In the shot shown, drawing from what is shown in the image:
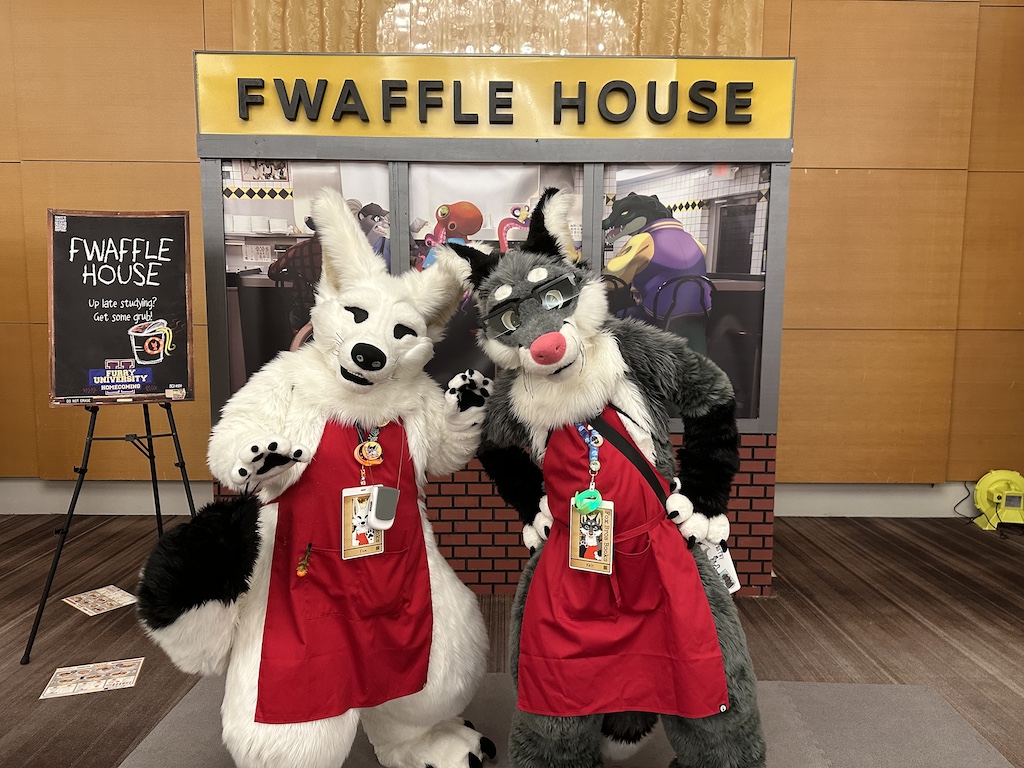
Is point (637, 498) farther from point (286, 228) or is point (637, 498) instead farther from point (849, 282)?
point (849, 282)

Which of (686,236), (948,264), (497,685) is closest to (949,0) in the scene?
(948,264)

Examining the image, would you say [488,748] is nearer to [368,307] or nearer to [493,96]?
[368,307]

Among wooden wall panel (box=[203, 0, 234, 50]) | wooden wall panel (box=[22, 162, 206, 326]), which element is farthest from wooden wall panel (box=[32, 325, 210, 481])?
wooden wall panel (box=[203, 0, 234, 50])

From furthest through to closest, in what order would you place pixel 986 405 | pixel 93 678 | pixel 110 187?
pixel 986 405 < pixel 110 187 < pixel 93 678

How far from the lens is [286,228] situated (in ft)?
9.41

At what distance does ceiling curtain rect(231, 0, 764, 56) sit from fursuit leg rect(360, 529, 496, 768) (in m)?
A: 2.22

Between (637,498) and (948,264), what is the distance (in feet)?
11.7

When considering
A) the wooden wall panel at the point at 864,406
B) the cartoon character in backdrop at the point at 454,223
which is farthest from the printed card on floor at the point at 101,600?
the wooden wall panel at the point at 864,406

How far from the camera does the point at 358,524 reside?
1.56 m

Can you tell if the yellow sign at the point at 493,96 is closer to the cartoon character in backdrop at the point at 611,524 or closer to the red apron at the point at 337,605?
the cartoon character in backdrop at the point at 611,524

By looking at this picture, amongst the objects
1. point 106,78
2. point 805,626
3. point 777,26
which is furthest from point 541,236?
point 106,78

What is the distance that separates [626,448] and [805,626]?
5.92 feet

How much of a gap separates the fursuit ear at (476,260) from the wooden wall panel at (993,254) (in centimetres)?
376

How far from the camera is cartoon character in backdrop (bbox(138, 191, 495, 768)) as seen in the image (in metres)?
1.46
